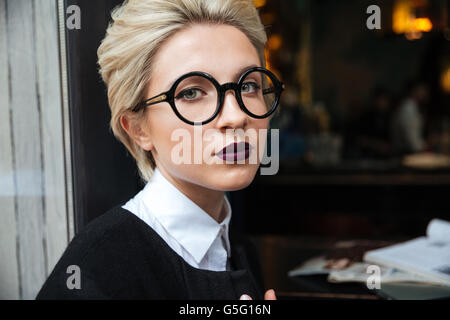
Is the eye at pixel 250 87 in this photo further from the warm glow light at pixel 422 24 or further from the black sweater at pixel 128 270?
the warm glow light at pixel 422 24

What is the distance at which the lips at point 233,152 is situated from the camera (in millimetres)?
820

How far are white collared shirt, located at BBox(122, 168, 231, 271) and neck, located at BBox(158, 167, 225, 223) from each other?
2 centimetres

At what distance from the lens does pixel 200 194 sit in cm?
95

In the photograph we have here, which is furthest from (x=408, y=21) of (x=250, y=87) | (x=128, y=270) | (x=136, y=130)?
(x=128, y=270)

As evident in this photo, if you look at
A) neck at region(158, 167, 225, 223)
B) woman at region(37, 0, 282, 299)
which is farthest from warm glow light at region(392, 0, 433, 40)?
neck at region(158, 167, 225, 223)

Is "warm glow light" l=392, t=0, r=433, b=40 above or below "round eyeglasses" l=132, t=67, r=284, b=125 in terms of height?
above

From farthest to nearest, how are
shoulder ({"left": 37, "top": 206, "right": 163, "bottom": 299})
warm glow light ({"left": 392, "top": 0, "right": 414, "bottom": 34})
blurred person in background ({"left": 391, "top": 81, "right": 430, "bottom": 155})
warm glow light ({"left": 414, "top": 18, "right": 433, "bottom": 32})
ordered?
blurred person in background ({"left": 391, "top": 81, "right": 430, "bottom": 155}) → warm glow light ({"left": 392, "top": 0, "right": 414, "bottom": 34}) → warm glow light ({"left": 414, "top": 18, "right": 433, "bottom": 32}) → shoulder ({"left": 37, "top": 206, "right": 163, "bottom": 299})

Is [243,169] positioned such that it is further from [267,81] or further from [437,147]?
[437,147]

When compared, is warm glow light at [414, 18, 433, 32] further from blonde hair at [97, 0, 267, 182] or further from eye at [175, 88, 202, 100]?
eye at [175, 88, 202, 100]

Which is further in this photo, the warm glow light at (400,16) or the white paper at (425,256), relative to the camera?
the warm glow light at (400,16)

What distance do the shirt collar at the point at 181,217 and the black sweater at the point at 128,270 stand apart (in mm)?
37

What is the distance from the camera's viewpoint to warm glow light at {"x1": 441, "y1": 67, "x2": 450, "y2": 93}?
7340mm

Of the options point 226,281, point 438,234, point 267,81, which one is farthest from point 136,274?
point 438,234

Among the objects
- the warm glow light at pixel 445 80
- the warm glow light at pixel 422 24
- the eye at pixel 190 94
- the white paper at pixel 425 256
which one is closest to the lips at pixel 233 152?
the eye at pixel 190 94
